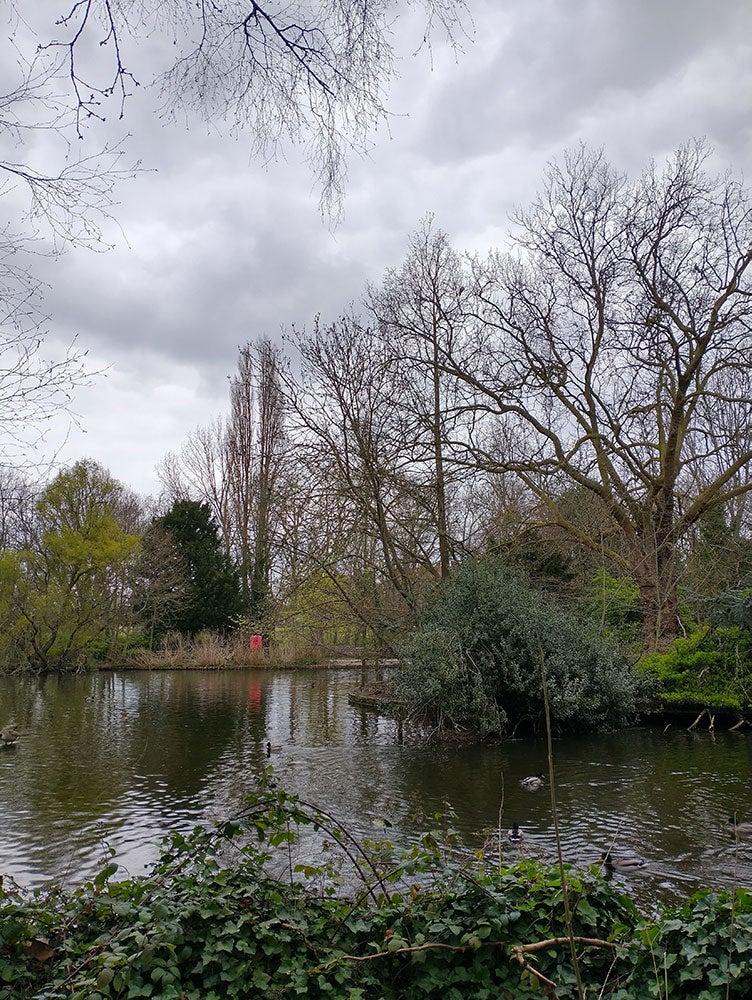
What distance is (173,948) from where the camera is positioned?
9.75 feet

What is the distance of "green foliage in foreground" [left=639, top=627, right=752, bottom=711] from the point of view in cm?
1288

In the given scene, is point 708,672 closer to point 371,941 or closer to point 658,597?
point 658,597

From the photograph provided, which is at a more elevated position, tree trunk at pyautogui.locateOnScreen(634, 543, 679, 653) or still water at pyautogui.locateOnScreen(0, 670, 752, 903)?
tree trunk at pyautogui.locateOnScreen(634, 543, 679, 653)

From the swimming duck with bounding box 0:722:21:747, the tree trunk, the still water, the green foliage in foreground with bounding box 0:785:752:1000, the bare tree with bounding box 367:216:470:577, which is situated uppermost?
the bare tree with bounding box 367:216:470:577

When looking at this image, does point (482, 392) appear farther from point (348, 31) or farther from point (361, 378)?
point (348, 31)

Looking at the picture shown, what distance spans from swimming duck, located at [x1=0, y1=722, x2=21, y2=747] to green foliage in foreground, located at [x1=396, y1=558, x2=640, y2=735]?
6.00 meters

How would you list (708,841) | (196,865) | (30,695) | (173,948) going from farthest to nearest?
(30,695) → (708,841) → (196,865) → (173,948)

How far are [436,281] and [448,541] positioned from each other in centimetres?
565

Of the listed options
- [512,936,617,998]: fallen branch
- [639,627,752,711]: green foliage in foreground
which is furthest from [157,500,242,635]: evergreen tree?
[512,936,617,998]: fallen branch

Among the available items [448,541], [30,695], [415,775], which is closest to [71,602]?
[30,695]

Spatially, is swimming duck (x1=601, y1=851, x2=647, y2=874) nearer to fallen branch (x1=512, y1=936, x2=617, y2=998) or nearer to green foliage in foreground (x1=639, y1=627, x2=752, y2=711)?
fallen branch (x1=512, y1=936, x2=617, y2=998)

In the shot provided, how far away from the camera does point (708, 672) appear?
43.2 ft

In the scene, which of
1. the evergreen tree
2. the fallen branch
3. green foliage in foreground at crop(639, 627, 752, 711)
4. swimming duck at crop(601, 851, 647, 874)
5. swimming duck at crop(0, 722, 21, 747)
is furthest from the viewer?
the evergreen tree

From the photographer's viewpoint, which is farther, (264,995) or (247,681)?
(247,681)
